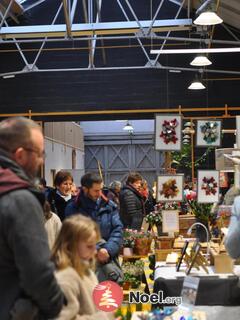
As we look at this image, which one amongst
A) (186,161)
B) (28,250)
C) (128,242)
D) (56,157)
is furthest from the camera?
(56,157)

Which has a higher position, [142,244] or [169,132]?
[169,132]

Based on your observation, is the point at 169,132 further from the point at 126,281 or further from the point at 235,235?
the point at 235,235

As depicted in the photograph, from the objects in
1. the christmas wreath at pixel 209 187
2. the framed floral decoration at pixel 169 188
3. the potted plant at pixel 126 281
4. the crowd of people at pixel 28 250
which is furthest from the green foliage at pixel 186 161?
the crowd of people at pixel 28 250

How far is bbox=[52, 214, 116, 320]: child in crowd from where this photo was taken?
2.50 meters

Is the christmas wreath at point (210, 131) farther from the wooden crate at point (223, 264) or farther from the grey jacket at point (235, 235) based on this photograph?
the grey jacket at point (235, 235)

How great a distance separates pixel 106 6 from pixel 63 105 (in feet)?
9.69

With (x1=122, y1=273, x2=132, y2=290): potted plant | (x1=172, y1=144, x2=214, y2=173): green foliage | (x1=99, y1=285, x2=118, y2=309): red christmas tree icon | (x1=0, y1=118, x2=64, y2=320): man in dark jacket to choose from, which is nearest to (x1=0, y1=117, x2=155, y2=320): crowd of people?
(x1=0, y1=118, x2=64, y2=320): man in dark jacket

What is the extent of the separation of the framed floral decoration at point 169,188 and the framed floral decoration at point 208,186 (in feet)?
0.64

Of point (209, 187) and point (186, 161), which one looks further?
point (186, 161)

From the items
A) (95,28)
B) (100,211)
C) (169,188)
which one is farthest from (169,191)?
(95,28)

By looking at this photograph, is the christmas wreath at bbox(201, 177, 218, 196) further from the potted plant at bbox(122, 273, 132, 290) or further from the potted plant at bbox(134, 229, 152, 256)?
the potted plant at bbox(134, 229, 152, 256)

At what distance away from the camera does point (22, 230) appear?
1.96 meters

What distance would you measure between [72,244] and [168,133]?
3313 mm

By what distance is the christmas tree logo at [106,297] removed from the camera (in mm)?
2611
